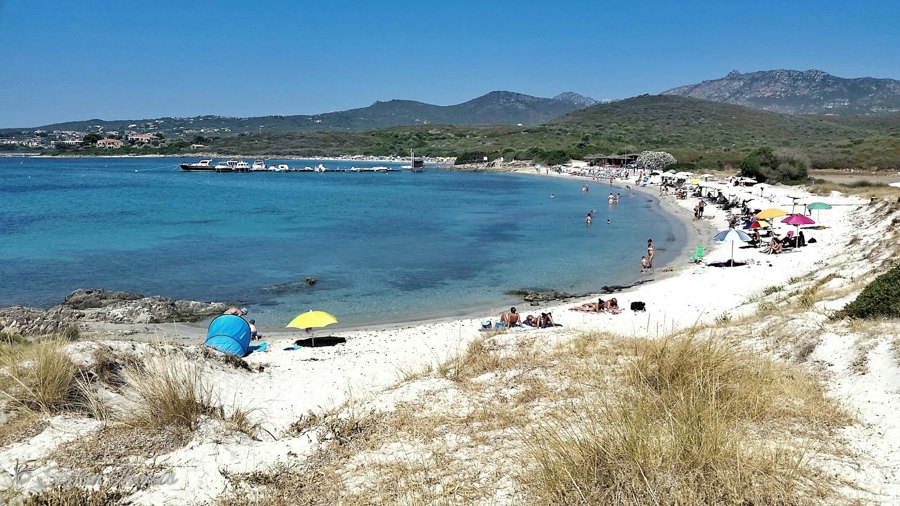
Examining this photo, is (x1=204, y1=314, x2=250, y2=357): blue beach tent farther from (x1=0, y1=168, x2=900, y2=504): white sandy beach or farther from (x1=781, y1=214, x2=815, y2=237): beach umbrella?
(x1=781, y1=214, x2=815, y2=237): beach umbrella

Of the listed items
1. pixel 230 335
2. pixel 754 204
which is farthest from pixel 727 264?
pixel 230 335

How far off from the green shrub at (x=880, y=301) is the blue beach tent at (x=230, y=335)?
475 inches

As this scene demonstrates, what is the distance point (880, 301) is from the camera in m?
8.49

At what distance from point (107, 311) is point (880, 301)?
64.8 ft

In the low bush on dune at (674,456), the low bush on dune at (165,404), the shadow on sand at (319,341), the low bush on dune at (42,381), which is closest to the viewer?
the low bush on dune at (674,456)

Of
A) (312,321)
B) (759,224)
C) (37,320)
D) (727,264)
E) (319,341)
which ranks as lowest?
(319,341)

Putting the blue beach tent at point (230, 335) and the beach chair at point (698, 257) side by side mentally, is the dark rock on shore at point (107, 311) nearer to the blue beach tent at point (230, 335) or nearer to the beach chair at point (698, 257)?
the blue beach tent at point (230, 335)

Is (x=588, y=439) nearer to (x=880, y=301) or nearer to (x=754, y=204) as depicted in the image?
(x=880, y=301)

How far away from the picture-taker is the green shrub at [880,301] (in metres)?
8.31

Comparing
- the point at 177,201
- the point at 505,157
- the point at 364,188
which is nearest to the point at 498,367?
the point at 177,201

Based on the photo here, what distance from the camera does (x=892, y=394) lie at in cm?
597

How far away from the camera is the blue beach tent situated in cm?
1346

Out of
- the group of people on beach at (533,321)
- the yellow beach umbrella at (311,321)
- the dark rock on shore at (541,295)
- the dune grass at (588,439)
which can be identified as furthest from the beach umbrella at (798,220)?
the dune grass at (588,439)

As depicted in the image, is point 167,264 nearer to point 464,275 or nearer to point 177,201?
point 464,275
